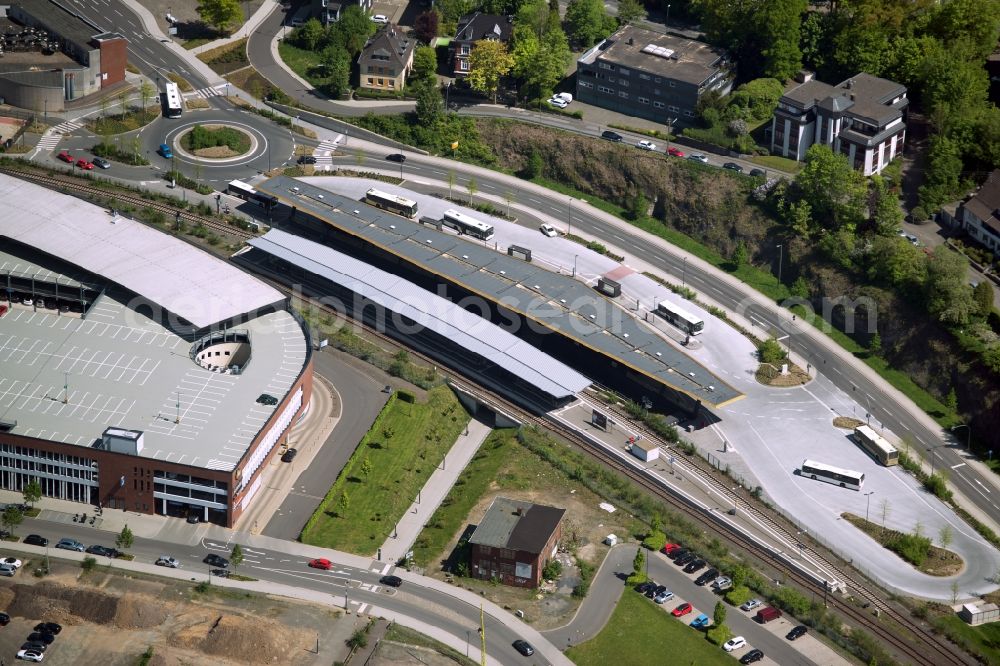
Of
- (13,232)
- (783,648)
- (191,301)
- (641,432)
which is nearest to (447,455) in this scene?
(641,432)

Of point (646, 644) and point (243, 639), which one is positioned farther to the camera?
point (646, 644)

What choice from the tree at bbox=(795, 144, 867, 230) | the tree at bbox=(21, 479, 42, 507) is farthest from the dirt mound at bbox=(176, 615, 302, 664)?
the tree at bbox=(795, 144, 867, 230)

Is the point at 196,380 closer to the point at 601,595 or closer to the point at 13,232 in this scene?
the point at 13,232

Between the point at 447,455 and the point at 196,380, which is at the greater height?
the point at 196,380

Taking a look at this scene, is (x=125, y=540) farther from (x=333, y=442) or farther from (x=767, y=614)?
(x=767, y=614)

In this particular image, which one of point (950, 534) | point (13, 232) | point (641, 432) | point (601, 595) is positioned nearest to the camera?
point (601, 595)

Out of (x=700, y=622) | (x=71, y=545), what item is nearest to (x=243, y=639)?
(x=71, y=545)

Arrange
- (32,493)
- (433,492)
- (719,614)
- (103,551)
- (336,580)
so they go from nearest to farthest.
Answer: (719,614)
(336,580)
(103,551)
(32,493)
(433,492)

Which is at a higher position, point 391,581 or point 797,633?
point 391,581
